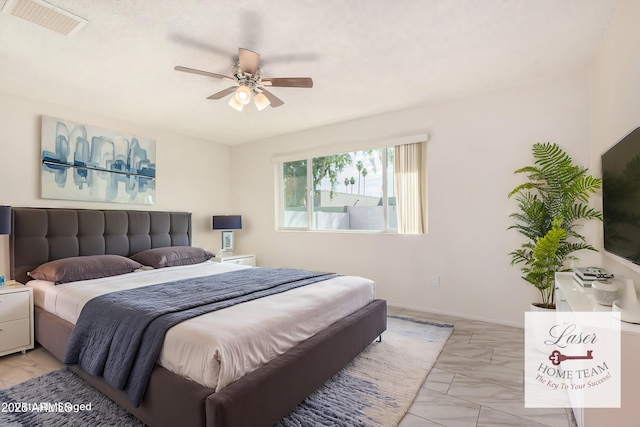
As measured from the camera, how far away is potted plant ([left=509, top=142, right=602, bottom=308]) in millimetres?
2514

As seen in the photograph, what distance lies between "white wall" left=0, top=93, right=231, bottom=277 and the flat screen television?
488cm

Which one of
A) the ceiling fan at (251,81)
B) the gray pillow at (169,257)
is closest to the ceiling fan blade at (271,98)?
the ceiling fan at (251,81)

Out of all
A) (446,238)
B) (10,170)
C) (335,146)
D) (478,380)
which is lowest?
(478,380)

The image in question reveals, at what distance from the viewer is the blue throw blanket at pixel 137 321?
5.58 feet

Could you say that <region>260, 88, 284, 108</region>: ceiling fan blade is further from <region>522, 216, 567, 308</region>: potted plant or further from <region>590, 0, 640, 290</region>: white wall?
<region>522, 216, 567, 308</region>: potted plant

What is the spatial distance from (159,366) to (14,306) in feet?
6.64

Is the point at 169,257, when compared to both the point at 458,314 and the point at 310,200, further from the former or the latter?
the point at 458,314

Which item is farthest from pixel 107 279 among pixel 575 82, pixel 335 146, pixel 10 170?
pixel 575 82

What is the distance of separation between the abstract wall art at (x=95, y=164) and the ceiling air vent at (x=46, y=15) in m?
1.76

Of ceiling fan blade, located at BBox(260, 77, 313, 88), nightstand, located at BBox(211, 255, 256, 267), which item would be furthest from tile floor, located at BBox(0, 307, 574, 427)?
ceiling fan blade, located at BBox(260, 77, 313, 88)

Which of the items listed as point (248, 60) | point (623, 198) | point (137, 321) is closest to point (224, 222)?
point (248, 60)

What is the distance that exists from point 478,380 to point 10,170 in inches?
186

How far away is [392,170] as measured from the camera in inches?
163

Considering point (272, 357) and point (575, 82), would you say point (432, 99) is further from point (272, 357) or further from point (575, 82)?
point (272, 357)
